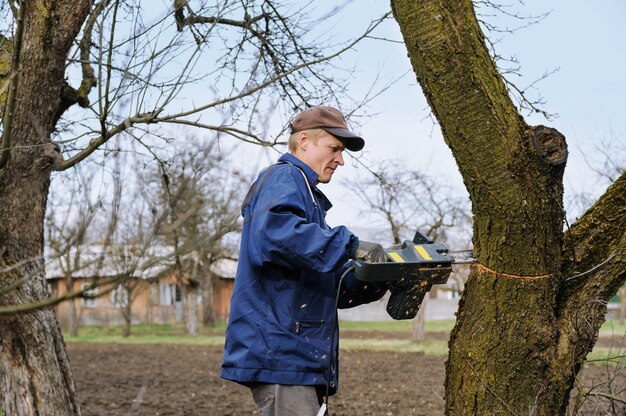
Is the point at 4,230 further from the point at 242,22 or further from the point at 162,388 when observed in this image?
the point at 162,388

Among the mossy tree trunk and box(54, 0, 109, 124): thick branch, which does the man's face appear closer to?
the mossy tree trunk

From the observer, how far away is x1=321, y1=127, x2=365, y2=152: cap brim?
10.9 ft

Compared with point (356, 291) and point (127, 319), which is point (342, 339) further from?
point (356, 291)

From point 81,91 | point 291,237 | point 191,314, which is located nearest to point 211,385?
point 81,91

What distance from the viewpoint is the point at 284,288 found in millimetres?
3084

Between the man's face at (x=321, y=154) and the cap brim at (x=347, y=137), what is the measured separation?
28 mm

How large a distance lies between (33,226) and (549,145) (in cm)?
339

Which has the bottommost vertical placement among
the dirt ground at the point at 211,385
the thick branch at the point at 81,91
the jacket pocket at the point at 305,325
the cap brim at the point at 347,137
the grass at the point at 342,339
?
the dirt ground at the point at 211,385

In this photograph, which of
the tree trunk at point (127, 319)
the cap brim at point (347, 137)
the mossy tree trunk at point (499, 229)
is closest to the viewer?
the mossy tree trunk at point (499, 229)

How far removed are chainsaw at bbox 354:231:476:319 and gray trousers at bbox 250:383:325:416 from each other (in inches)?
20.8

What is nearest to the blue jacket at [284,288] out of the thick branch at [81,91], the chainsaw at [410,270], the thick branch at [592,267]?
the chainsaw at [410,270]

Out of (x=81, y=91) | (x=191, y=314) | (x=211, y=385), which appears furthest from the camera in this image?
(x=191, y=314)

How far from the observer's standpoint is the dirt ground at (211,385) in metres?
9.16

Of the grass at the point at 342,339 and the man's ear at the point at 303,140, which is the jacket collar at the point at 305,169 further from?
the grass at the point at 342,339
